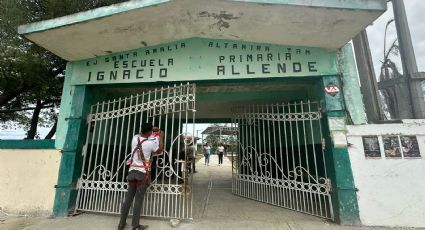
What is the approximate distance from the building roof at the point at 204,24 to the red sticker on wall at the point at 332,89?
679 millimetres

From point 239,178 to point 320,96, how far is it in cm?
260

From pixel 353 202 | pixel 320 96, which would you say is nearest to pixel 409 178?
pixel 353 202

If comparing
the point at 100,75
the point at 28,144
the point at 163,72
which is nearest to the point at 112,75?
the point at 100,75

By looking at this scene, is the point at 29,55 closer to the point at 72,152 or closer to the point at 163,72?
the point at 72,152

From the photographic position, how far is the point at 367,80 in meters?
4.33

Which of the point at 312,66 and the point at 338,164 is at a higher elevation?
the point at 312,66

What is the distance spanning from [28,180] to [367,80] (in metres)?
6.24

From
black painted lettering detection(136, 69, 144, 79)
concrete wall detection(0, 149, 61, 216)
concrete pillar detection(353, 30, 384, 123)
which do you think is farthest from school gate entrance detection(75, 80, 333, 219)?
concrete pillar detection(353, 30, 384, 123)

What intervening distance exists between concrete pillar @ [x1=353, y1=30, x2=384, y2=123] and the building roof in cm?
76

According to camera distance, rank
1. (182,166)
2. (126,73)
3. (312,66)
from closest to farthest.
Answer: (182,166) → (312,66) → (126,73)

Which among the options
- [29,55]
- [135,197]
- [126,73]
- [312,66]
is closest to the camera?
[135,197]

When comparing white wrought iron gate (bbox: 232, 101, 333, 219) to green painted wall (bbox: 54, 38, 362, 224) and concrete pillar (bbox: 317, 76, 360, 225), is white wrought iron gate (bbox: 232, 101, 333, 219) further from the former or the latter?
green painted wall (bbox: 54, 38, 362, 224)

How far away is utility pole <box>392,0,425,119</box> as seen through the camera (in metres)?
4.04

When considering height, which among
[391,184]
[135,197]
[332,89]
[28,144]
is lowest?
[135,197]
